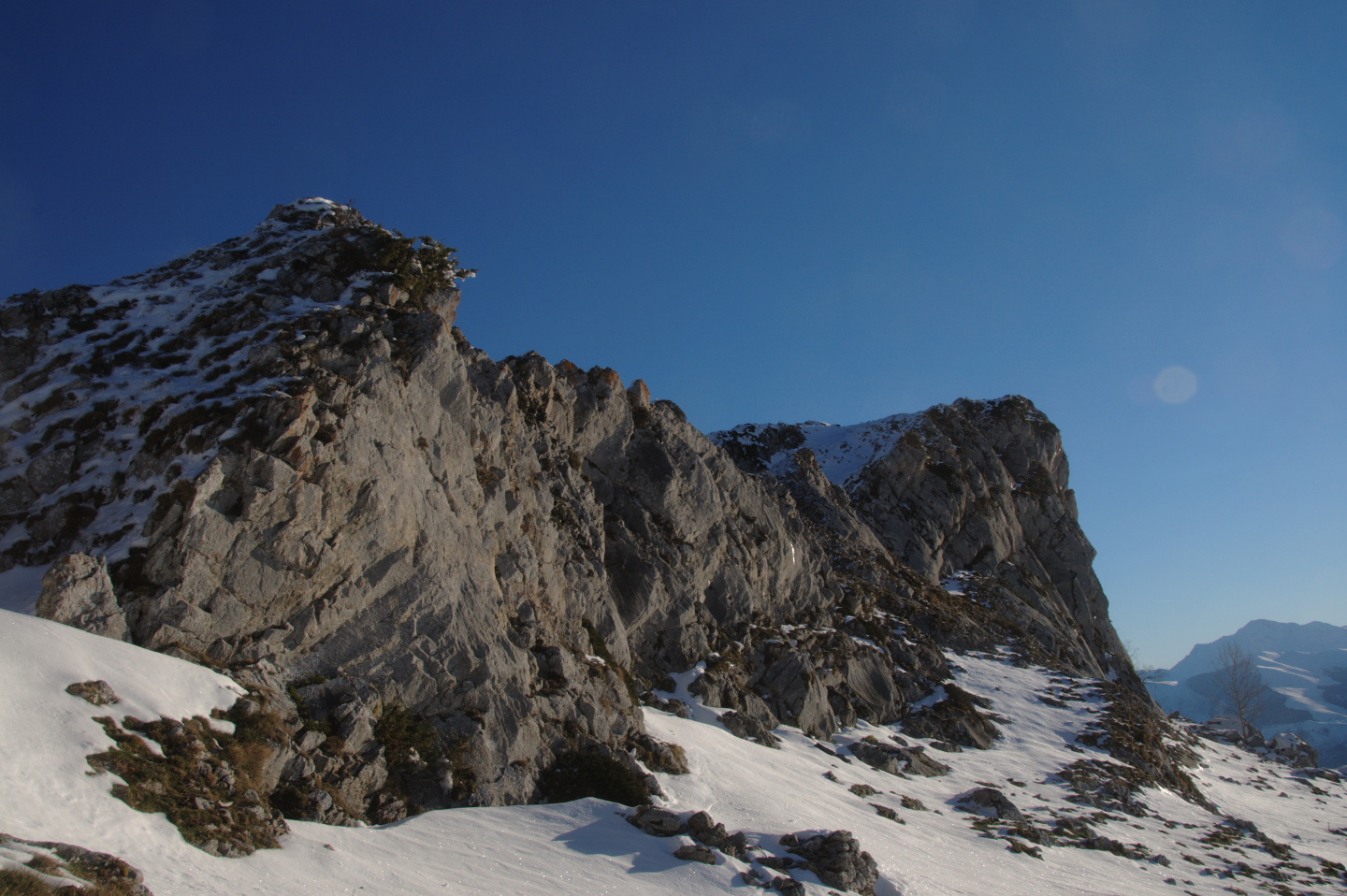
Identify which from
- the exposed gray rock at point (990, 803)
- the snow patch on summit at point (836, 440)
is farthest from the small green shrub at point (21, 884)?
the snow patch on summit at point (836, 440)

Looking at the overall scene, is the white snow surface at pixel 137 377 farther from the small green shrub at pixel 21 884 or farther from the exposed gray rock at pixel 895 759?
the exposed gray rock at pixel 895 759

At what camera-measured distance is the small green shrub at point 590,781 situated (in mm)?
20203

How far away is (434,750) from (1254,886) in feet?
97.9

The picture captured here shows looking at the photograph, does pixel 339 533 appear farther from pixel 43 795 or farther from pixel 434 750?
pixel 43 795

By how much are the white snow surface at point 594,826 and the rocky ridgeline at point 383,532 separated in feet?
4.70

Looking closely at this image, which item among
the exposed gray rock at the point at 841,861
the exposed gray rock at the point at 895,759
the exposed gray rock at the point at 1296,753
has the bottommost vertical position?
the exposed gray rock at the point at 1296,753

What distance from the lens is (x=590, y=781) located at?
20.7 meters

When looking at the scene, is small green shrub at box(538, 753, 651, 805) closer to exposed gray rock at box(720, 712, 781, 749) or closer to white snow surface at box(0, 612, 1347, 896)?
white snow surface at box(0, 612, 1347, 896)

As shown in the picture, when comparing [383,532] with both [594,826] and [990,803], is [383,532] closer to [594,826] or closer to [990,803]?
[594,826]

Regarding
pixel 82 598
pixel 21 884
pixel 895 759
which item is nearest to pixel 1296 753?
pixel 895 759

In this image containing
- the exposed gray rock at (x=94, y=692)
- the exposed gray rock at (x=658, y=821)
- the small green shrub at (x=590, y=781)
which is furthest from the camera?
the small green shrub at (x=590, y=781)

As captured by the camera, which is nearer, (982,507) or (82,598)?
(82,598)

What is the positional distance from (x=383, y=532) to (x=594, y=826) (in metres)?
10.0

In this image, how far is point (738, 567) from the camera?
41.1 meters
